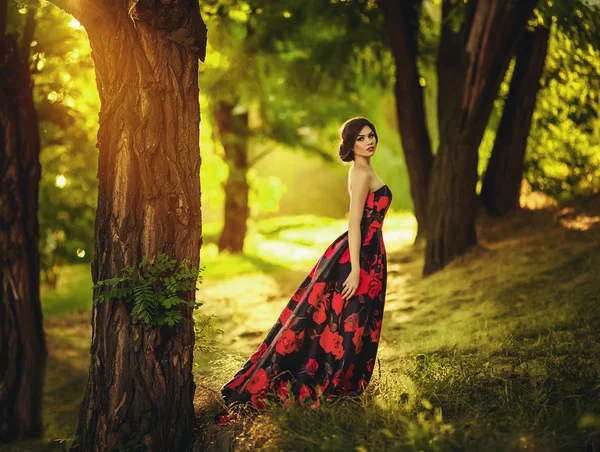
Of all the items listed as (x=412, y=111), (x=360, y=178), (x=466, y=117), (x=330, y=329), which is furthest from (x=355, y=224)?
(x=412, y=111)

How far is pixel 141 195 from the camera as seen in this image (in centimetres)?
421

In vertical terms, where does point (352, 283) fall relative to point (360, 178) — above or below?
below

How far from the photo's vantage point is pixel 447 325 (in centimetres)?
675

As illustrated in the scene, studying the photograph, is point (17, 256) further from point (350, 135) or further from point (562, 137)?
point (562, 137)

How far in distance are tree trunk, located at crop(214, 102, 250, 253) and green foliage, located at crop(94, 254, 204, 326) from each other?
32.1ft

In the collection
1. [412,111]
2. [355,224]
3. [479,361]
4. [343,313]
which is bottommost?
[479,361]

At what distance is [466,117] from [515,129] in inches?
65.3

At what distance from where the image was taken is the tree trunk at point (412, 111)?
31.9ft

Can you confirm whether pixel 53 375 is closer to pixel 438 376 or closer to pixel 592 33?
pixel 438 376

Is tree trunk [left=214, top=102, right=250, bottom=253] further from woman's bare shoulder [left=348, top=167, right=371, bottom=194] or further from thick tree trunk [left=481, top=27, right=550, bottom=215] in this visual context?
woman's bare shoulder [left=348, top=167, right=371, bottom=194]

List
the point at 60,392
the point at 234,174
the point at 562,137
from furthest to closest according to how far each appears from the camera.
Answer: the point at 234,174, the point at 562,137, the point at 60,392

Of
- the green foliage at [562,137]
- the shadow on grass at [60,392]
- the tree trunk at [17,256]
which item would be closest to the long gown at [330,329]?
the shadow on grass at [60,392]

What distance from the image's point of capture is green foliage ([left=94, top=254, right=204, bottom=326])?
13.6 feet

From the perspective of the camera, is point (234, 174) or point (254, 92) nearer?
point (254, 92)
